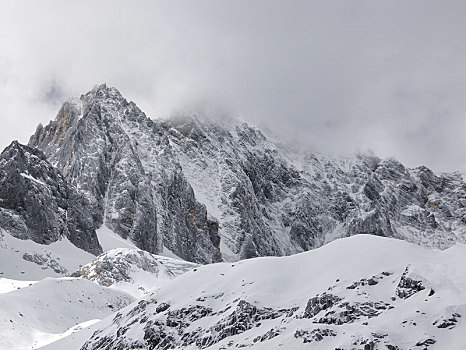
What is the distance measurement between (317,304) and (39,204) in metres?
93.1

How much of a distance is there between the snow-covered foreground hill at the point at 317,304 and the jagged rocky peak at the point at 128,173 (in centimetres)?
10489

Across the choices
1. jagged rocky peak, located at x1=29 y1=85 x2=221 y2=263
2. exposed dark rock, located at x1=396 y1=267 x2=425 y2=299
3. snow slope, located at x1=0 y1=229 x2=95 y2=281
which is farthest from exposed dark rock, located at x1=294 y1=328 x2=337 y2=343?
jagged rocky peak, located at x1=29 y1=85 x2=221 y2=263

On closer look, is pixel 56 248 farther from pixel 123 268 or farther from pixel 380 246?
pixel 380 246

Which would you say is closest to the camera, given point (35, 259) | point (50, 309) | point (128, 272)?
point (50, 309)

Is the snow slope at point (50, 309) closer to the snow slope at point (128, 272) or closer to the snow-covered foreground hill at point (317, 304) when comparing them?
the snow-covered foreground hill at point (317, 304)

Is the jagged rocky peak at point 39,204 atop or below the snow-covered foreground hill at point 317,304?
atop

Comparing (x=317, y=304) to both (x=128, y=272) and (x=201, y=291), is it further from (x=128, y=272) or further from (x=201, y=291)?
(x=128, y=272)

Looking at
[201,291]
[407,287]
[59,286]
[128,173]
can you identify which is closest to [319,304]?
[407,287]

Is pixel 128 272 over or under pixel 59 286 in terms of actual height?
over

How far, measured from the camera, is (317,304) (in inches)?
1194

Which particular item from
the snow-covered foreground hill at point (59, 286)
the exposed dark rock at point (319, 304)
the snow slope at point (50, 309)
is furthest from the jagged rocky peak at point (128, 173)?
the exposed dark rock at point (319, 304)

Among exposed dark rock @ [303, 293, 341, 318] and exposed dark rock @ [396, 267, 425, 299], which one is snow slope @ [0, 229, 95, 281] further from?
exposed dark rock @ [396, 267, 425, 299]

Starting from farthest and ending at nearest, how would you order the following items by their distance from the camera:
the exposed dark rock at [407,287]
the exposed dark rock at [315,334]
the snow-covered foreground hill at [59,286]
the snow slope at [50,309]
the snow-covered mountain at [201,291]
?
the snow-covered foreground hill at [59,286], the snow slope at [50,309], the exposed dark rock at [407,287], the snow-covered mountain at [201,291], the exposed dark rock at [315,334]

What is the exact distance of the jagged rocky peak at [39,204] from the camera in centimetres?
10856
